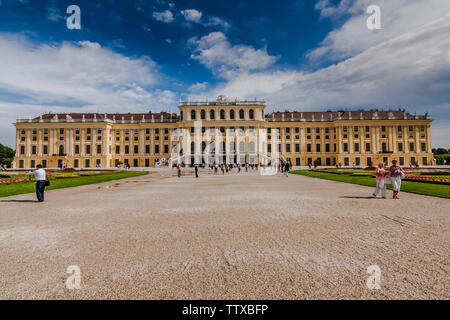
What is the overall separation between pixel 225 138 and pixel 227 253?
6099 centimetres

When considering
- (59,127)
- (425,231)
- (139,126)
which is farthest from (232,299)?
(59,127)

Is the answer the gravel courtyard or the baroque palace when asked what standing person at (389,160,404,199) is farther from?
the baroque palace

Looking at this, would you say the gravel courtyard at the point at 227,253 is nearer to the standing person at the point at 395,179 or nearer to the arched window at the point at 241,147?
the standing person at the point at 395,179

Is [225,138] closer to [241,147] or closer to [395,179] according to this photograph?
[241,147]

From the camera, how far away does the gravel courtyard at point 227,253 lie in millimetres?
3141

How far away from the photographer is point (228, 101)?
6581 cm

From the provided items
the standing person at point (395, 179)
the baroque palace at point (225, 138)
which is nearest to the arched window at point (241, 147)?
the baroque palace at point (225, 138)

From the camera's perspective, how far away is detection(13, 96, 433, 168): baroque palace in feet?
208

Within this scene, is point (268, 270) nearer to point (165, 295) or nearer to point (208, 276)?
point (208, 276)

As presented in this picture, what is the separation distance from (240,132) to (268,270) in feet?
203

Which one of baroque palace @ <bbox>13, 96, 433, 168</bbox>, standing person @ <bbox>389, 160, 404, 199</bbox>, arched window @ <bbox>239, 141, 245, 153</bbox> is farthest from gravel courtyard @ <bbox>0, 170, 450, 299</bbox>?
arched window @ <bbox>239, 141, 245, 153</bbox>

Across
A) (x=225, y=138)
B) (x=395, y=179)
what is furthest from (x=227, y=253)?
(x=225, y=138)

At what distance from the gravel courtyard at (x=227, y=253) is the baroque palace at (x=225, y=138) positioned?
5509cm
